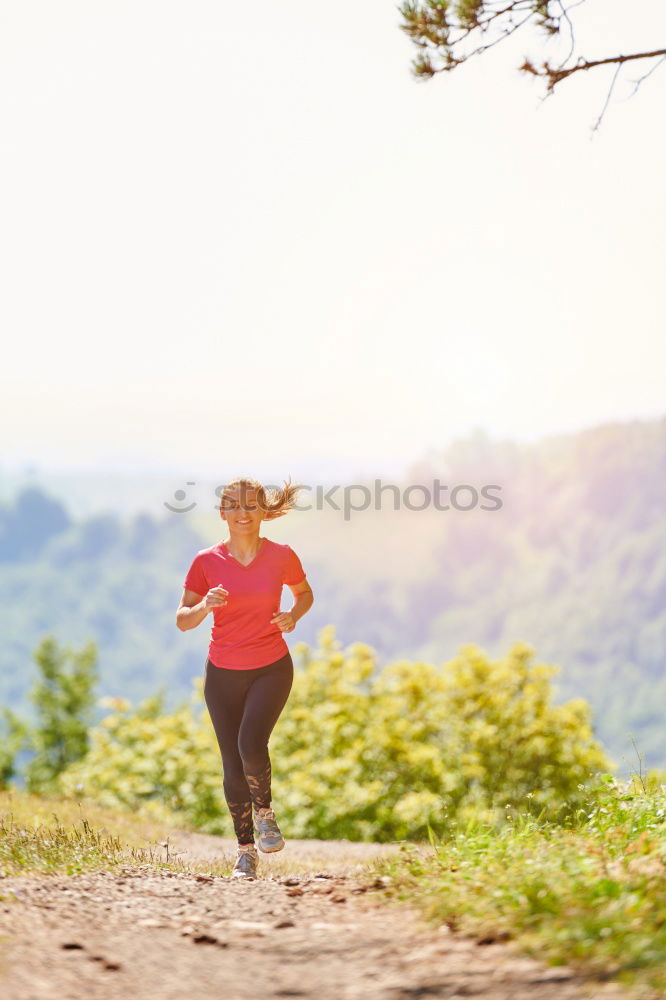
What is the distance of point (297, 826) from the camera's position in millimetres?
11102

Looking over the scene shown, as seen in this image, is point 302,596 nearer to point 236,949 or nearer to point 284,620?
point 284,620

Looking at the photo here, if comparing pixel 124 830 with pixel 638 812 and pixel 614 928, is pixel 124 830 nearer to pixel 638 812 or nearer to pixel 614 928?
pixel 638 812

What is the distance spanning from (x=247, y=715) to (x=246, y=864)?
93 centimetres

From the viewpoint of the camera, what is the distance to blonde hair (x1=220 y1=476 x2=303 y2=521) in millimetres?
5645

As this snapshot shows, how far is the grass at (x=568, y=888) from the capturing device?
3266 mm

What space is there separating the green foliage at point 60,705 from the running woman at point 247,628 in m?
19.3

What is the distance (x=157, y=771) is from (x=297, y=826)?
279 centimetres

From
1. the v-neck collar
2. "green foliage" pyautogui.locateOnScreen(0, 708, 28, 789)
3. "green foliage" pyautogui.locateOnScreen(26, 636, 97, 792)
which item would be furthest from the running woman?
"green foliage" pyautogui.locateOnScreen(26, 636, 97, 792)

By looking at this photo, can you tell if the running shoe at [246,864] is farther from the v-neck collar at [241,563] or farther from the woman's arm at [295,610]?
the v-neck collar at [241,563]

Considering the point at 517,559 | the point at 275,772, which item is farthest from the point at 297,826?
the point at 517,559

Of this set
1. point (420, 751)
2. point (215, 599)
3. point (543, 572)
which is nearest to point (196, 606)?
point (215, 599)

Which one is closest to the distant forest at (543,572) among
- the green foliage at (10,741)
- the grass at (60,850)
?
the green foliage at (10,741)

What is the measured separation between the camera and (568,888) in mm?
3773

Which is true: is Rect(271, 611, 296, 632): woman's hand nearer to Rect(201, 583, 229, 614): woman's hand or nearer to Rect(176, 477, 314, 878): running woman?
Rect(176, 477, 314, 878): running woman
